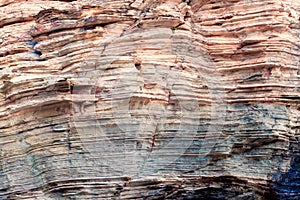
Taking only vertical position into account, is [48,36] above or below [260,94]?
above

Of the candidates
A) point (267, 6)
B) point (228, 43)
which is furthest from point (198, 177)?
point (267, 6)

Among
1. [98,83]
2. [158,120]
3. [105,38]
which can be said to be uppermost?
[105,38]

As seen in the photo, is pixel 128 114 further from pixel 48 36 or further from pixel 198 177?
pixel 48 36

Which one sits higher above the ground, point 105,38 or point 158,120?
point 105,38

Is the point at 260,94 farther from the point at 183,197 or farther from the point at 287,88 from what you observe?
the point at 183,197

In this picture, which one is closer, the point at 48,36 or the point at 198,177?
the point at 198,177

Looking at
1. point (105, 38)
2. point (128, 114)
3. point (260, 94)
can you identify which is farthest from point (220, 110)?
point (105, 38)
